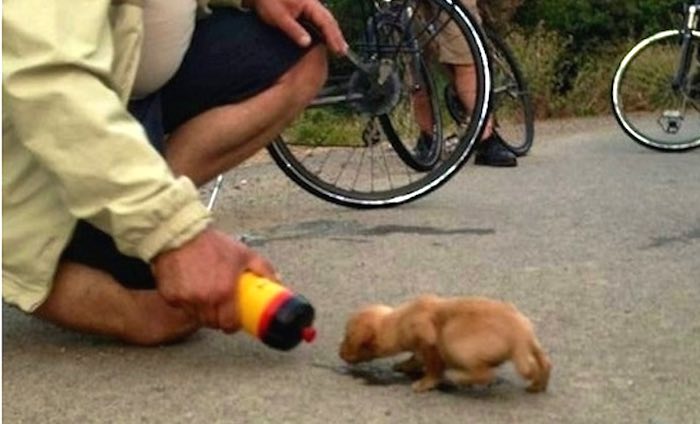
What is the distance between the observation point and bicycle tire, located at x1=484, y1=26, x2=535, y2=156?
27.4 feet

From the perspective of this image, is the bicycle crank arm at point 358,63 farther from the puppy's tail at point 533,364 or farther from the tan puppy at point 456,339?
the puppy's tail at point 533,364

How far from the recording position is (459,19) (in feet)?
19.6

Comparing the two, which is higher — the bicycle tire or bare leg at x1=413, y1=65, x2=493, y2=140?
bare leg at x1=413, y1=65, x2=493, y2=140

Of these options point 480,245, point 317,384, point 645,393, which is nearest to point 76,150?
point 317,384

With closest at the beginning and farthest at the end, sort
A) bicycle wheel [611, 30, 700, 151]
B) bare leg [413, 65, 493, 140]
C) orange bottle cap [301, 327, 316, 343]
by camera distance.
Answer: orange bottle cap [301, 327, 316, 343] → bare leg [413, 65, 493, 140] → bicycle wheel [611, 30, 700, 151]

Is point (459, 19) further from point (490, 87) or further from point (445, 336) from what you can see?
point (445, 336)

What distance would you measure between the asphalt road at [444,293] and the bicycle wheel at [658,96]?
2.67 m

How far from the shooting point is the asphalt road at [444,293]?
10.4 ft

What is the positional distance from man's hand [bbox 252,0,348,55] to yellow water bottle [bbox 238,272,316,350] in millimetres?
1033

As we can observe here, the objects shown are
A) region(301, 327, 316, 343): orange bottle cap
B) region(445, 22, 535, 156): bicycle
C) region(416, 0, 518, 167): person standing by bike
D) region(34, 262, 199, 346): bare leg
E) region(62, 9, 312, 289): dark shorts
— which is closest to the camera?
region(301, 327, 316, 343): orange bottle cap

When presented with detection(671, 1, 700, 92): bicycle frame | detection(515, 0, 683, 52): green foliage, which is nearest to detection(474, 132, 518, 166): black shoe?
detection(671, 1, 700, 92): bicycle frame

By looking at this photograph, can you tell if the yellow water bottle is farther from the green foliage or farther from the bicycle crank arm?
the green foliage

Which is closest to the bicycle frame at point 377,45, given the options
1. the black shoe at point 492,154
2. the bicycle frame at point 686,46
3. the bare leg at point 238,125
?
the black shoe at point 492,154

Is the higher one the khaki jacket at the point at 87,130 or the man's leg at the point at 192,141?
the khaki jacket at the point at 87,130
